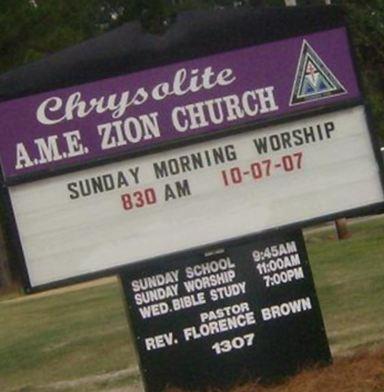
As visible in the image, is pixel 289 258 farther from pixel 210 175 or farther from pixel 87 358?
pixel 87 358

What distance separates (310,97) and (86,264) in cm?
214

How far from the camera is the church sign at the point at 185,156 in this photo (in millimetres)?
10352

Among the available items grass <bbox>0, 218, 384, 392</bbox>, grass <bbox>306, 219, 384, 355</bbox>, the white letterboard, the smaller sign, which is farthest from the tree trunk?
the white letterboard

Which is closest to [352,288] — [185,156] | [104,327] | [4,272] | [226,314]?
[104,327]

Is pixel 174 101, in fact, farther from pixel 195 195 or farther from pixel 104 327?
pixel 104 327

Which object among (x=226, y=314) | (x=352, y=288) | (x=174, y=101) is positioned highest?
(x=174, y=101)

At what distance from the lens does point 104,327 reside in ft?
57.6

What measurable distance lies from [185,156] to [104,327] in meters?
Answer: 7.39

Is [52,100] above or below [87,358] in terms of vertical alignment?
above

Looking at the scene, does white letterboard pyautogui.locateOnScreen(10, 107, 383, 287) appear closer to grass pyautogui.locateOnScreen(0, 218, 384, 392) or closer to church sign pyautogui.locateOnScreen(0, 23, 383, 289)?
church sign pyautogui.locateOnScreen(0, 23, 383, 289)

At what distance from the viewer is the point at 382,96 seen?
41875 millimetres

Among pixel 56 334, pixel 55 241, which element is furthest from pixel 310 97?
pixel 56 334

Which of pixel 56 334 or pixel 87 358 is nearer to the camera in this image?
pixel 87 358

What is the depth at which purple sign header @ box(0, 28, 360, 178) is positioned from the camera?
10297mm
